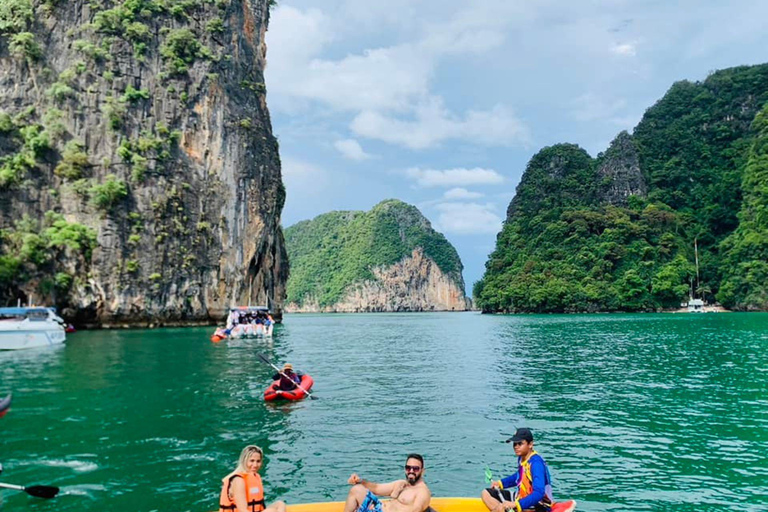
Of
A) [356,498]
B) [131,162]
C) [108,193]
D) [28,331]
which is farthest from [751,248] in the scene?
A: [356,498]

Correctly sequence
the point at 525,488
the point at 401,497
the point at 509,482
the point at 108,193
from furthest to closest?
the point at 108,193 < the point at 509,482 < the point at 525,488 < the point at 401,497

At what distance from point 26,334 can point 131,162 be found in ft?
80.8

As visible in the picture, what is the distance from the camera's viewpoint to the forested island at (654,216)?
9131 centimetres

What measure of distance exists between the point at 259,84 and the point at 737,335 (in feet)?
185

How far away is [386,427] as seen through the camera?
14383mm

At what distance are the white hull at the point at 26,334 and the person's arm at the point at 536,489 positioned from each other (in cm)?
3517

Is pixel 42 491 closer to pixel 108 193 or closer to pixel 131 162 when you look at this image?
pixel 108 193

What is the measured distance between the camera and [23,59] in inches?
2090

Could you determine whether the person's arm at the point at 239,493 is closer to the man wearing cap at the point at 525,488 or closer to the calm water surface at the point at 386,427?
the calm water surface at the point at 386,427

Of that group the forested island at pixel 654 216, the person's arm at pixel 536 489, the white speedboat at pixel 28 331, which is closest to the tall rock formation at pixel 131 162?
the white speedboat at pixel 28 331

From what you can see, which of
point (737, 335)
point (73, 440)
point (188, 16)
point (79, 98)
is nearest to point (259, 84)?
point (188, 16)

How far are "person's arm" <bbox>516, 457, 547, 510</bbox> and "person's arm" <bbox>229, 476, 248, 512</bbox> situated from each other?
361 centimetres

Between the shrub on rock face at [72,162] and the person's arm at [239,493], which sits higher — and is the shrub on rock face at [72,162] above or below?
above

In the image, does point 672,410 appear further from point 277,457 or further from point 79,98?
point 79,98
